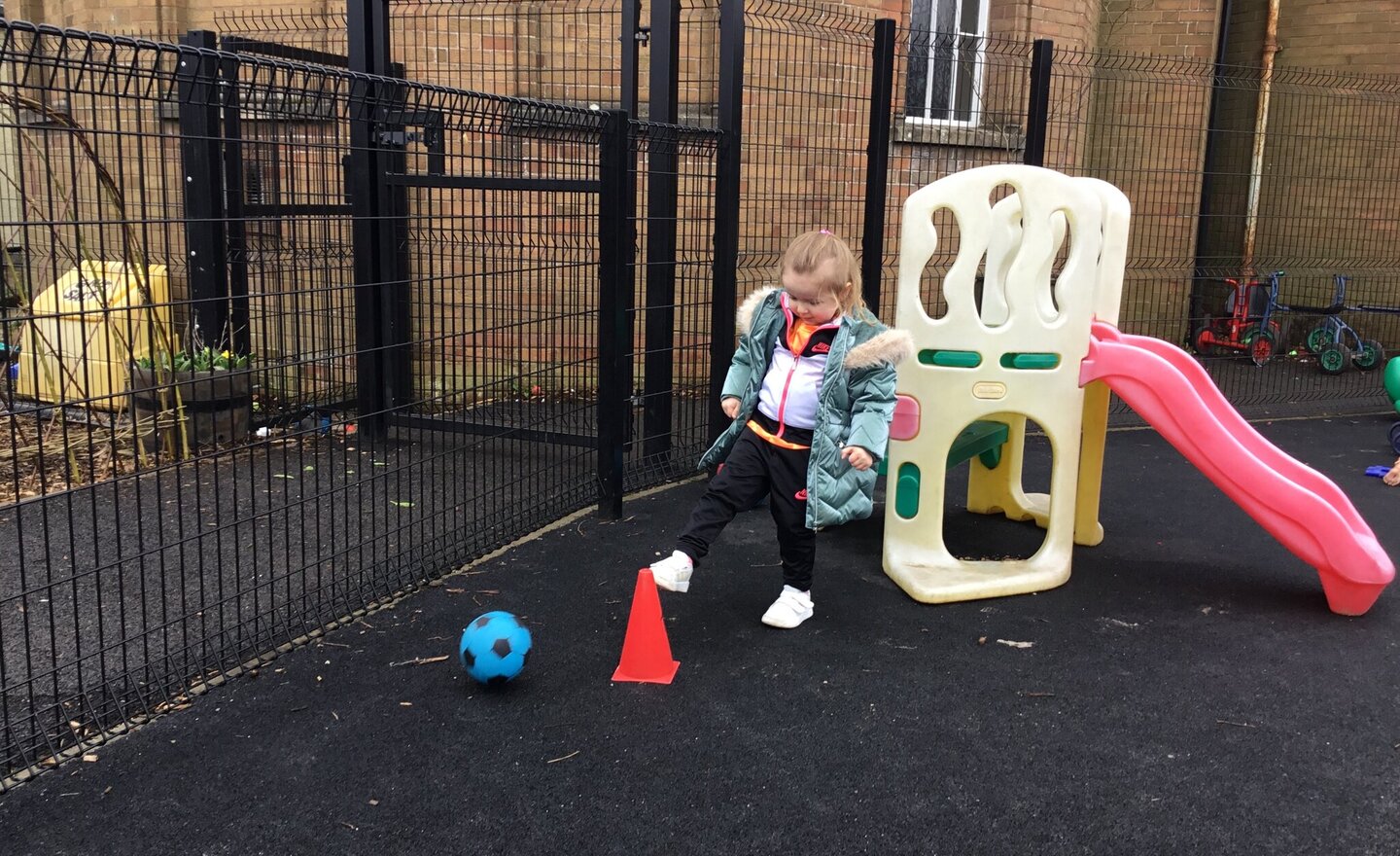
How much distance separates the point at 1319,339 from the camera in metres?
9.81

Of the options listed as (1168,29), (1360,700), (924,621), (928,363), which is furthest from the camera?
(1168,29)

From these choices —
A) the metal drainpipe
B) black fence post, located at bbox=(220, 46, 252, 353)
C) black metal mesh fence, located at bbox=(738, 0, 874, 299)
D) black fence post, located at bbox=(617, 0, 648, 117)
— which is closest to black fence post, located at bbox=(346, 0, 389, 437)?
black fence post, located at bbox=(220, 46, 252, 353)

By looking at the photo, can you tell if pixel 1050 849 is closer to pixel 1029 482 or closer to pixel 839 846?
pixel 839 846

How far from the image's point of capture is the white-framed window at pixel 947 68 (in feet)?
28.3

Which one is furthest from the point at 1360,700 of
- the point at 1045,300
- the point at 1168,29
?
the point at 1168,29

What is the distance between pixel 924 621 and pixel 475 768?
1.81 meters

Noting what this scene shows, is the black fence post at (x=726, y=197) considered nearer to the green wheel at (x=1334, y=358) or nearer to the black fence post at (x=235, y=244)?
the black fence post at (x=235, y=244)

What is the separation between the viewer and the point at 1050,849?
2.57 meters

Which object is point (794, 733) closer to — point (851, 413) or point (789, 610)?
point (789, 610)

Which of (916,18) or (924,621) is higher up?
(916,18)

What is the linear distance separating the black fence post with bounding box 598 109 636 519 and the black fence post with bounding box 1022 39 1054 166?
3.04m

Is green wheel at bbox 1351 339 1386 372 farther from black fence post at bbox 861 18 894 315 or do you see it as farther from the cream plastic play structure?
the cream plastic play structure

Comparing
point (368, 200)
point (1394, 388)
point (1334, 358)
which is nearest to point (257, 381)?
point (368, 200)

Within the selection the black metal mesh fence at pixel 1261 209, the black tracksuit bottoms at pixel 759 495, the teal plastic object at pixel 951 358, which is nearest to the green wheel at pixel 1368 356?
the black metal mesh fence at pixel 1261 209
